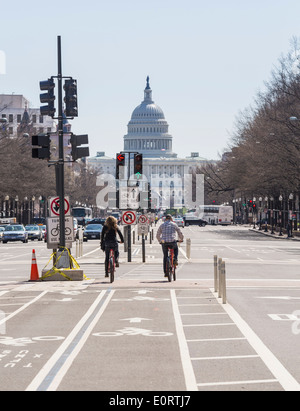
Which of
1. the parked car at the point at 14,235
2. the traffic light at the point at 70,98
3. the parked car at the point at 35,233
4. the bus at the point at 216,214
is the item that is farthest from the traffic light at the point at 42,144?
the bus at the point at 216,214

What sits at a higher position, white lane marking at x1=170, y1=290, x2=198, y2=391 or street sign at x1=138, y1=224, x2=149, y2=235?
street sign at x1=138, y1=224, x2=149, y2=235

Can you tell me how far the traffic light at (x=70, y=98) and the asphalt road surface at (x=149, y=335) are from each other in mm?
4658

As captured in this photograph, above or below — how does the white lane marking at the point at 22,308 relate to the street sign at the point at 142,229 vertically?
below

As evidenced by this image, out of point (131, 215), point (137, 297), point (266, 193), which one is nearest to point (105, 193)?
point (266, 193)

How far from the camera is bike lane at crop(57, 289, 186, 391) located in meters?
10.4

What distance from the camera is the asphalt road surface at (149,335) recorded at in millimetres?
10727

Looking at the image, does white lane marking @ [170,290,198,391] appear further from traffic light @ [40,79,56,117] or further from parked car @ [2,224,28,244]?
parked car @ [2,224,28,244]

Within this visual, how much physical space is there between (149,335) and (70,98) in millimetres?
13407

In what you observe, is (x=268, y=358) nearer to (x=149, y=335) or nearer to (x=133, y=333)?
(x=149, y=335)

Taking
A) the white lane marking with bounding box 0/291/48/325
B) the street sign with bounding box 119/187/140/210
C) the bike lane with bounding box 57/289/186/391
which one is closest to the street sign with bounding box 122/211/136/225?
the street sign with bounding box 119/187/140/210

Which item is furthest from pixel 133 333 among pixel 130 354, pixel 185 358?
pixel 185 358

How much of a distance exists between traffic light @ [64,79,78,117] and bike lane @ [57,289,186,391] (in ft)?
28.5

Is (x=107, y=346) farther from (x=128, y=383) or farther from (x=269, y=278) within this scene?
(x=269, y=278)

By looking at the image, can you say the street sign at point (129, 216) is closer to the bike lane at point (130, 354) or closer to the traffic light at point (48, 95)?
the traffic light at point (48, 95)
